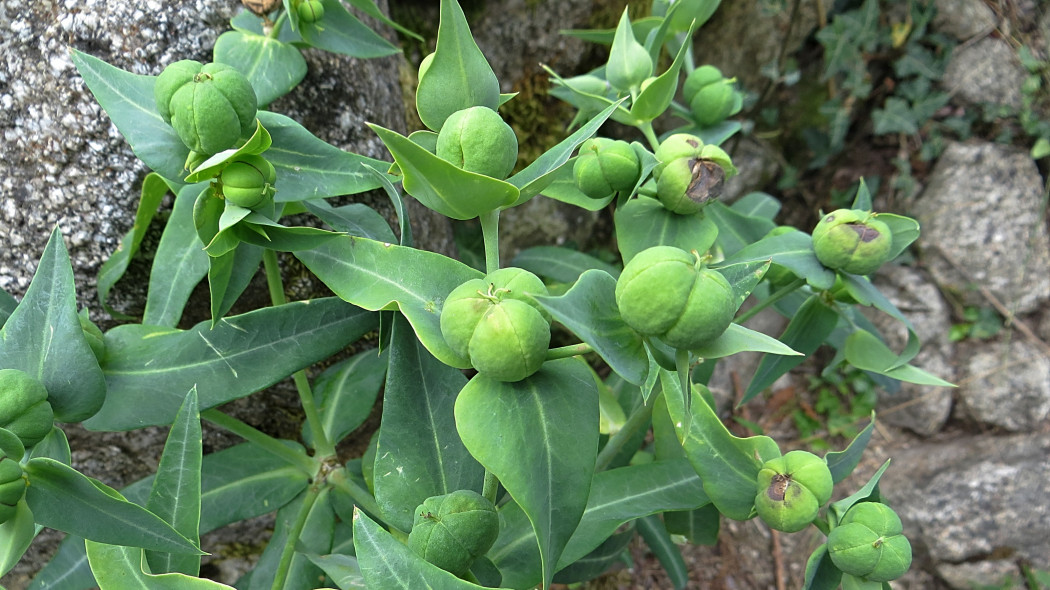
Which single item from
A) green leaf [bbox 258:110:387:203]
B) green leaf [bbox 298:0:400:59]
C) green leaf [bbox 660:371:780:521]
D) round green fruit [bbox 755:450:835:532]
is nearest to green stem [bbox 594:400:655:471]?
green leaf [bbox 660:371:780:521]

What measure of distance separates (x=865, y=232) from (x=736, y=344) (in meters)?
0.47

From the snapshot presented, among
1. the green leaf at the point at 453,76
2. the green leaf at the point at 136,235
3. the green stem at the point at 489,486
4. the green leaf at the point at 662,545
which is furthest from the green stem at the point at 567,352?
the green leaf at the point at 662,545

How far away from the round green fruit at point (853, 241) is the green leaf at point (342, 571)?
0.93 meters

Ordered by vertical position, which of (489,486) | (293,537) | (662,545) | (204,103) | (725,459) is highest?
(204,103)

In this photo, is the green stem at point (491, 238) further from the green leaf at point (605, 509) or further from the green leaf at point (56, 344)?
the green leaf at point (56, 344)

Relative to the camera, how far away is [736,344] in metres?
→ 0.83

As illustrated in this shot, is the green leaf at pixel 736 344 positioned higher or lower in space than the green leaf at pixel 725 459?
higher

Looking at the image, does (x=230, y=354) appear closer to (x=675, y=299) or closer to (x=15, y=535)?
(x=15, y=535)

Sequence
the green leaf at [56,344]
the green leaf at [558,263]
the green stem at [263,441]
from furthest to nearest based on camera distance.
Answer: the green leaf at [558,263]
the green stem at [263,441]
the green leaf at [56,344]

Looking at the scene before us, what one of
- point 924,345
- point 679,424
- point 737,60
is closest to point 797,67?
point 737,60

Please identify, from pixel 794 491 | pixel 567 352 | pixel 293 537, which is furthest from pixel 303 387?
pixel 794 491

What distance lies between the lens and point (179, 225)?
1.24 m

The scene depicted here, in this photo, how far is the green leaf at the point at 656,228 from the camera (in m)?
1.22

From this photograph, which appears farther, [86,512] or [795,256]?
[795,256]
